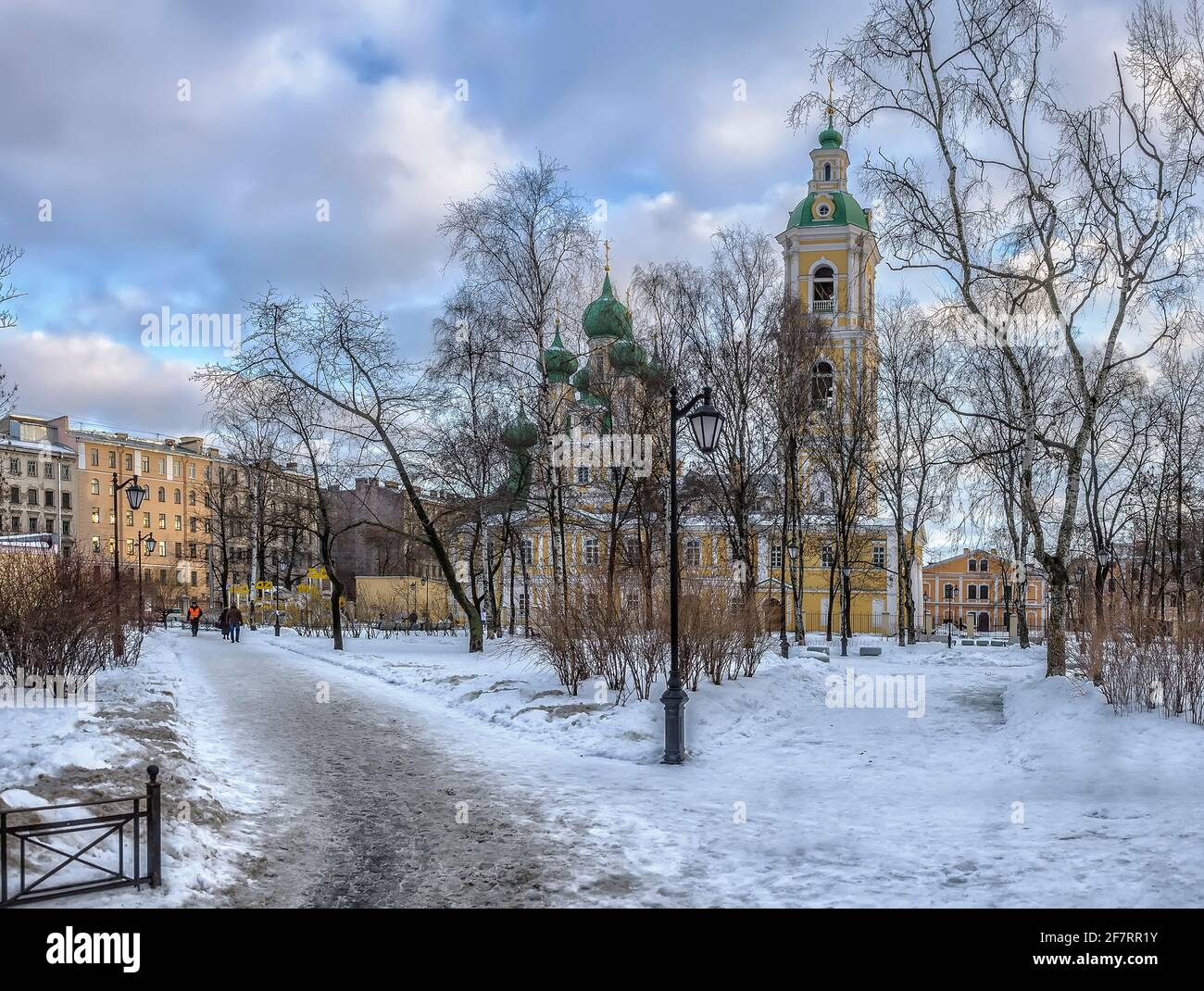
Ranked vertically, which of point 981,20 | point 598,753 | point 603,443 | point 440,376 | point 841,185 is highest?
point 841,185

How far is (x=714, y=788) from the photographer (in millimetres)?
10727

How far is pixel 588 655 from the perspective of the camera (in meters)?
16.6

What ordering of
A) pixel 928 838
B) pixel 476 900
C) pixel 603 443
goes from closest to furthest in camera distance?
pixel 476 900
pixel 928 838
pixel 603 443

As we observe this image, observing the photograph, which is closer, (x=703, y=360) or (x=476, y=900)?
(x=476, y=900)

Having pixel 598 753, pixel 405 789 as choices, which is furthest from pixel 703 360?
pixel 405 789

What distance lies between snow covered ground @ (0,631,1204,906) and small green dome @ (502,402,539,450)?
1047 centimetres

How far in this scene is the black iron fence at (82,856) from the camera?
250 inches

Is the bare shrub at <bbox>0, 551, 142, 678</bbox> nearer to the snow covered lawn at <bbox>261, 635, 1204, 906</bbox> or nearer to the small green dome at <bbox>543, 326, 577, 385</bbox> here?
the snow covered lawn at <bbox>261, 635, 1204, 906</bbox>

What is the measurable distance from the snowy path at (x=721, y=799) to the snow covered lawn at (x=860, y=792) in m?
0.04

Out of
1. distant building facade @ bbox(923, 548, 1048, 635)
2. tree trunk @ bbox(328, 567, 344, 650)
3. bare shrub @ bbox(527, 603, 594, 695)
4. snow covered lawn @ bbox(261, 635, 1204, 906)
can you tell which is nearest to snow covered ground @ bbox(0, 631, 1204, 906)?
snow covered lawn @ bbox(261, 635, 1204, 906)

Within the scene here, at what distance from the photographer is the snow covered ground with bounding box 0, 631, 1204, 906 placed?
7230mm
